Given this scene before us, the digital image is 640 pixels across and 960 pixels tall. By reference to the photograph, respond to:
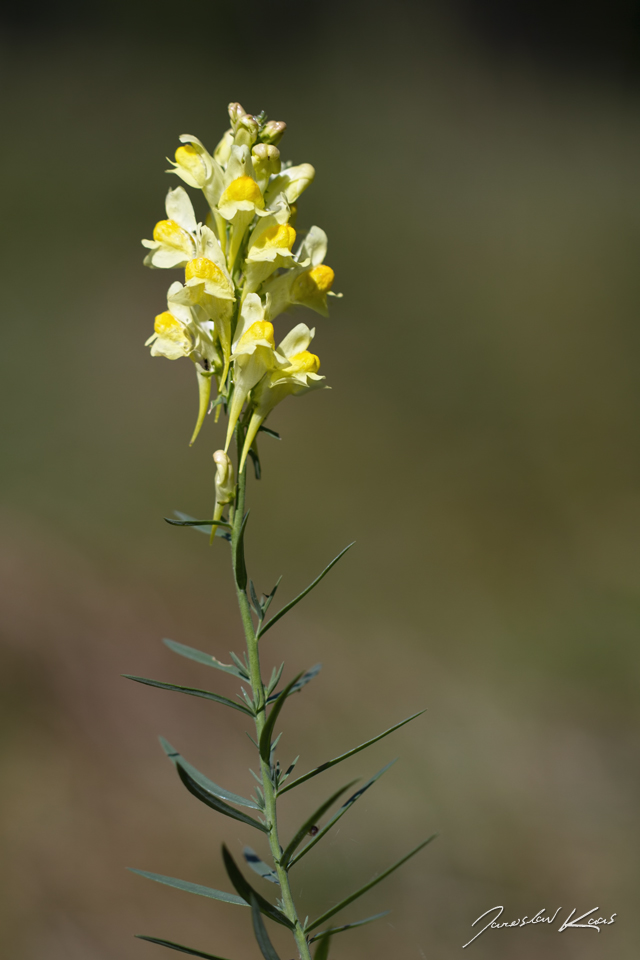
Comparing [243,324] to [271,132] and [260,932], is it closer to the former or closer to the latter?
[271,132]

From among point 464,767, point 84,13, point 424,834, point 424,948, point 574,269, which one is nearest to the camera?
point 424,948

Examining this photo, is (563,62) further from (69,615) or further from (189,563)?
(69,615)

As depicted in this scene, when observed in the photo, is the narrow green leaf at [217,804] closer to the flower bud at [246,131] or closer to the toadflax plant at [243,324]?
the toadflax plant at [243,324]

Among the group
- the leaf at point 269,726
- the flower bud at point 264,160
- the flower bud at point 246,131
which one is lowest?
the leaf at point 269,726

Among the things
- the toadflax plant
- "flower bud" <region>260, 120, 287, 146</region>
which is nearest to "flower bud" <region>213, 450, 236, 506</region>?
the toadflax plant

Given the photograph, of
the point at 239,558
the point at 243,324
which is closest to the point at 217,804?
the point at 239,558

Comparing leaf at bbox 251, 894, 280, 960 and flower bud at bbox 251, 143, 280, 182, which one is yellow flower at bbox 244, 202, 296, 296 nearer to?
flower bud at bbox 251, 143, 280, 182

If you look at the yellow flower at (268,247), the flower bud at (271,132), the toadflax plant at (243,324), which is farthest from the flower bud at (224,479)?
the flower bud at (271,132)

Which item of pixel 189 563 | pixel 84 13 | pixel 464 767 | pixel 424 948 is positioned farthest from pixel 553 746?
pixel 84 13
